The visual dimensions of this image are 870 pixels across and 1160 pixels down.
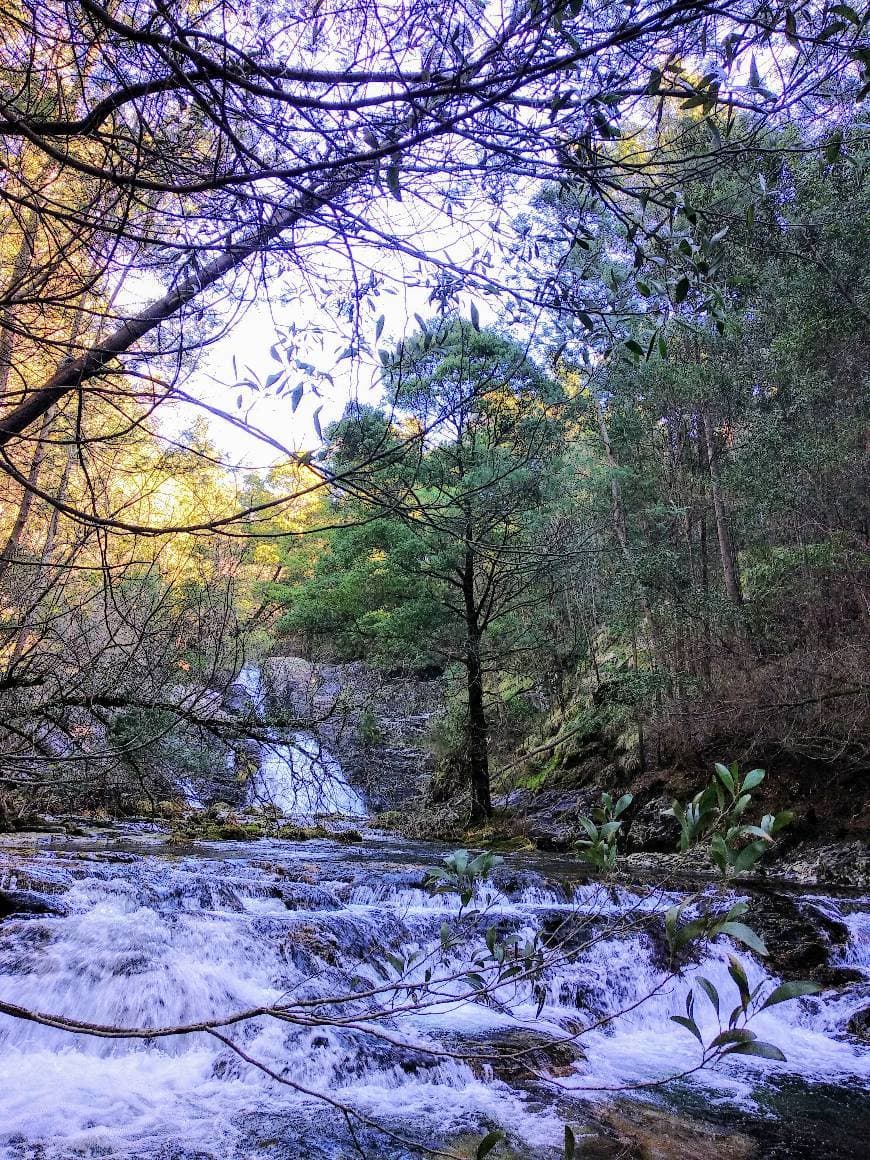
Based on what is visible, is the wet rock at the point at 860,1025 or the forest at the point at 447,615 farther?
the wet rock at the point at 860,1025

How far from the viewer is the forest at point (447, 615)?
6.82 feet

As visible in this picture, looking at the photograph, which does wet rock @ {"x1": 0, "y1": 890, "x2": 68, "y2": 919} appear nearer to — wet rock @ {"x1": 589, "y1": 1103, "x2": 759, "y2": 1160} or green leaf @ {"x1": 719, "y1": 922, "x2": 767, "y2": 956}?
wet rock @ {"x1": 589, "y1": 1103, "x2": 759, "y2": 1160}

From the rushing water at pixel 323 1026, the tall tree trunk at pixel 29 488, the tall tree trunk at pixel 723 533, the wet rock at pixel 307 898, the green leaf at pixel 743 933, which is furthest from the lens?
the tall tree trunk at pixel 723 533

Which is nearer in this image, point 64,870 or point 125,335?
point 125,335

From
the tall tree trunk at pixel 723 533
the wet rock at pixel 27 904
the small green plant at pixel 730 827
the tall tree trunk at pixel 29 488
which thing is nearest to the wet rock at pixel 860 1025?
the small green plant at pixel 730 827

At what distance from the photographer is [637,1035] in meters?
6.10

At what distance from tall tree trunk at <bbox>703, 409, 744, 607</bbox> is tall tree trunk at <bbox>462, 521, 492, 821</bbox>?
15.1 feet

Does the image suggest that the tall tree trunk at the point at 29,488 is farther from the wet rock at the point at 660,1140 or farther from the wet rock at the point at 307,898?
the wet rock at the point at 660,1140

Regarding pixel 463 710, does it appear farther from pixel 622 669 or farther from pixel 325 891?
pixel 325 891

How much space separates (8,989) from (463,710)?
10606 millimetres

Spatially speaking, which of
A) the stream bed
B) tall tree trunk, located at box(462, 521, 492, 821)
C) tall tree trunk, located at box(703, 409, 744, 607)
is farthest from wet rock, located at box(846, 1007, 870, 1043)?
tall tree trunk, located at box(703, 409, 744, 607)

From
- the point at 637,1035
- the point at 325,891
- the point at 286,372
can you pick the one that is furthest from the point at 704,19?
the point at 325,891

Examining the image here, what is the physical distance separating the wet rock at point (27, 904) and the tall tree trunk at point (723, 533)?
Answer: 11197 millimetres

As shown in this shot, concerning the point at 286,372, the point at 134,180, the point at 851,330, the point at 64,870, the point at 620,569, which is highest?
the point at 851,330
